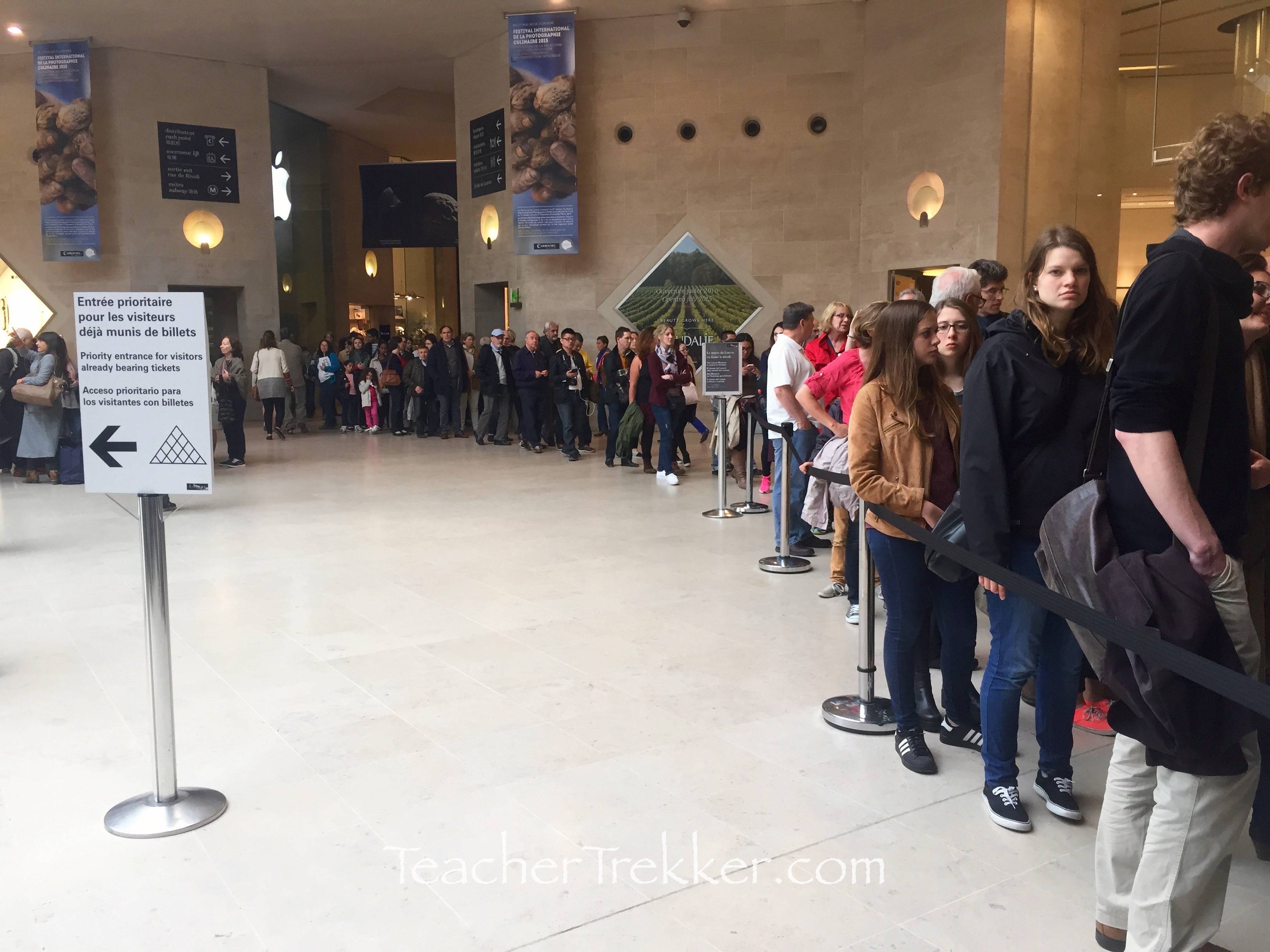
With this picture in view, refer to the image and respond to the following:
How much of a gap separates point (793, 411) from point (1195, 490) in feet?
12.3

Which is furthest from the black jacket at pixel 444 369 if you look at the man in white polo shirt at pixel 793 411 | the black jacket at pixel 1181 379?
the black jacket at pixel 1181 379

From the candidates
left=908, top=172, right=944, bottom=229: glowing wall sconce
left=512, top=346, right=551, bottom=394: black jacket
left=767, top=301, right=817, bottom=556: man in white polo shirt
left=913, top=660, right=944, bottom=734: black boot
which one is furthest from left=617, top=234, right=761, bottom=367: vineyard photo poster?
left=913, top=660, right=944, bottom=734: black boot

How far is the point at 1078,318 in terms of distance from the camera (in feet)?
8.52

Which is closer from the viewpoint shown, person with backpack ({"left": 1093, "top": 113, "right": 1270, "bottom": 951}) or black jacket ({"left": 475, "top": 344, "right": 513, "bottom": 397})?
person with backpack ({"left": 1093, "top": 113, "right": 1270, "bottom": 951})

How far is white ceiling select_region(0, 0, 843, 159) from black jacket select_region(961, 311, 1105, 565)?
13.4m

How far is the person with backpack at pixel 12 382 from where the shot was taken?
30.4 feet

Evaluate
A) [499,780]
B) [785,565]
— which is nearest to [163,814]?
[499,780]

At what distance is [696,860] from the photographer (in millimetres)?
2568

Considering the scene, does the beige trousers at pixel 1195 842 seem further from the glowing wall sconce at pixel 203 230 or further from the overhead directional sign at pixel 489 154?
the glowing wall sconce at pixel 203 230

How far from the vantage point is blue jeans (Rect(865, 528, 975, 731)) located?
3166 mm

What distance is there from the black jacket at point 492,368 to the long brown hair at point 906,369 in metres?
10.0

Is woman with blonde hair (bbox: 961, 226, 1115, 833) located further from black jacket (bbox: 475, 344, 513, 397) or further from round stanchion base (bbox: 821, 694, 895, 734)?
black jacket (bbox: 475, 344, 513, 397)

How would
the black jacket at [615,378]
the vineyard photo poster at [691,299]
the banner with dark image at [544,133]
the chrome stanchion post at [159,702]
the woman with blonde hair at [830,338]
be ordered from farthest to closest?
the vineyard photo poster at [691,299] → the banner with dark image at [544,133] → the black jacket at [615,378] → the woman with blonde hair at [830,338] → the chrome stanchion post at [159,702]

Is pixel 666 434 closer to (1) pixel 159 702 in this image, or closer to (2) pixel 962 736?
(2) pixel 962 736
